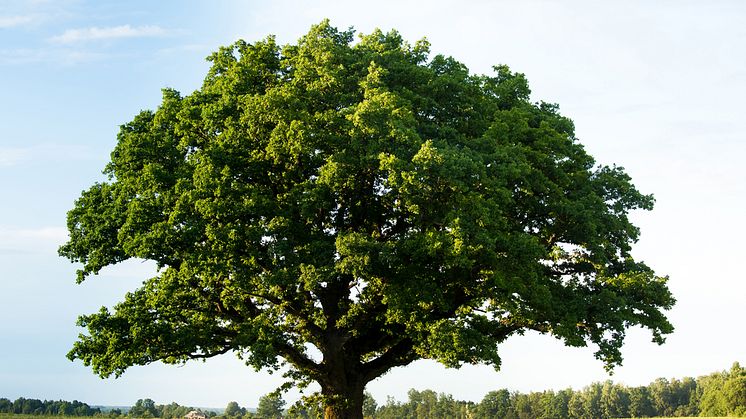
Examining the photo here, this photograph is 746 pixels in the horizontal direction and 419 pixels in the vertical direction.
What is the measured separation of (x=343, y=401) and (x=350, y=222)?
8035mm

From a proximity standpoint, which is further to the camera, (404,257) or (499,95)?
(499,95)

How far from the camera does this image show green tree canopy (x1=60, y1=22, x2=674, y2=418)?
24.0 metres

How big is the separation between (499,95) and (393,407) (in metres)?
107

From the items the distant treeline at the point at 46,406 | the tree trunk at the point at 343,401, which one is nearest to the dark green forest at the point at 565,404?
the distant treeline at the point at 46,406

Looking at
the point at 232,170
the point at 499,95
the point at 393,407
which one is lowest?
the point at 393,407

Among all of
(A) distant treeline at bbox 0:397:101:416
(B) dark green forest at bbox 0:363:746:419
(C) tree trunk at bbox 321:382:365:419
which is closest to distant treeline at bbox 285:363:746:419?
(B) dark green forest at bbox 0:363:746:419

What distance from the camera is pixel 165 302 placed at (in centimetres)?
2605

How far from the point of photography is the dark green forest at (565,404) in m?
107

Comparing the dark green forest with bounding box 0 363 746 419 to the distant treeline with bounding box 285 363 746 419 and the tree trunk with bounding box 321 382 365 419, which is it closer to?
the distant treeline with bounding box 285 363 746 419

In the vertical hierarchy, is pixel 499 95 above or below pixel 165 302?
above

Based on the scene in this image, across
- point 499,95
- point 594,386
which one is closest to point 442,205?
point 499,95

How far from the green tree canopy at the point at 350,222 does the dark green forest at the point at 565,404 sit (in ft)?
174

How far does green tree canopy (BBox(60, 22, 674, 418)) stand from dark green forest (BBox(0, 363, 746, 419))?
53.2 meters

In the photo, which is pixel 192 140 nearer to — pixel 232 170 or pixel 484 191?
pixel 232 170
